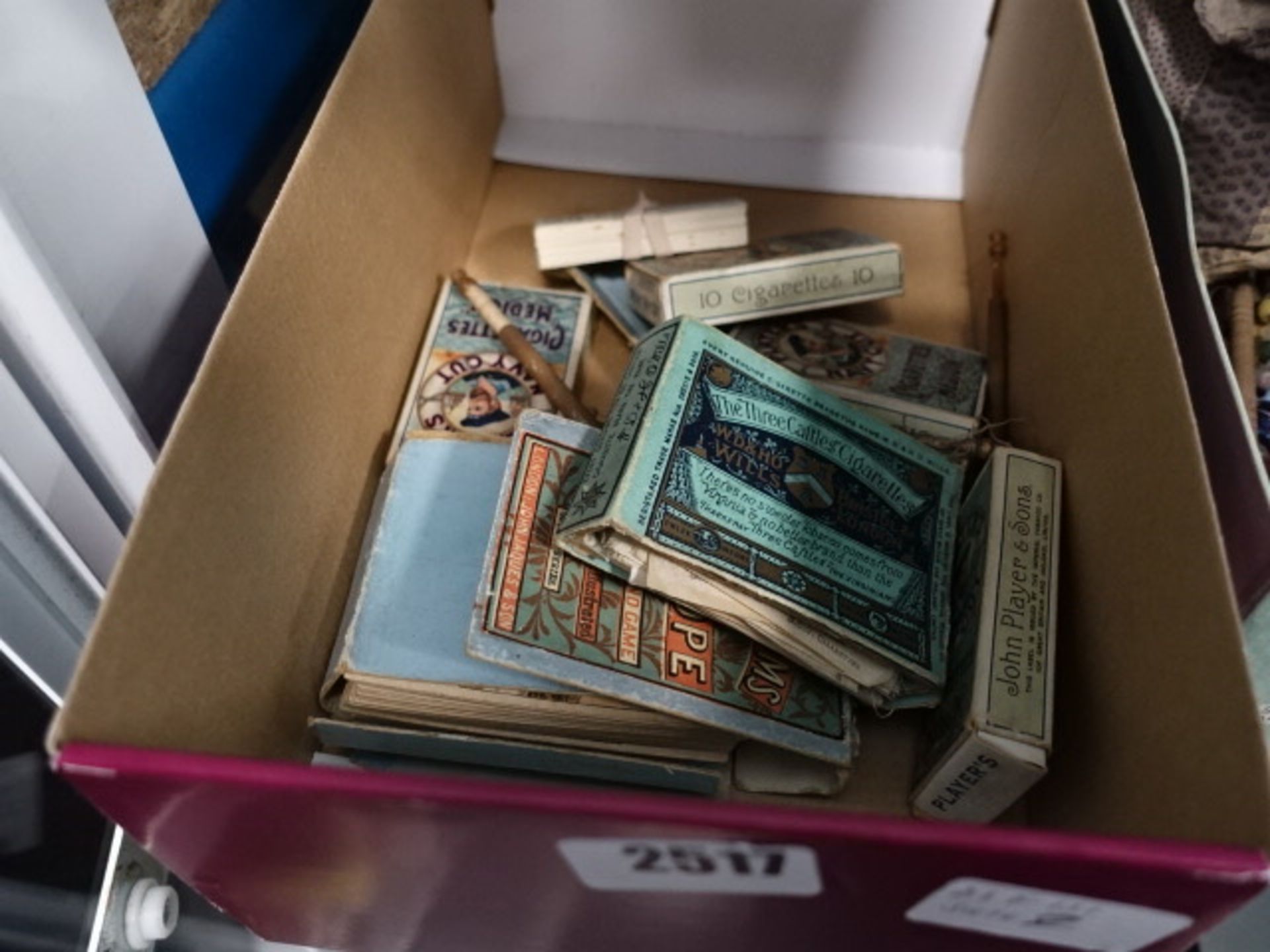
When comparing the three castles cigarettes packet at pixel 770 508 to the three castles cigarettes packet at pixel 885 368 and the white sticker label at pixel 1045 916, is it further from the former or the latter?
the white sticker label at pixel 1045 916

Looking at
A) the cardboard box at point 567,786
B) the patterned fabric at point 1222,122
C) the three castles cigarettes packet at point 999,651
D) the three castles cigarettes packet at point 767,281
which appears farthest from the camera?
the three castles cigarettes packet at point 767,281

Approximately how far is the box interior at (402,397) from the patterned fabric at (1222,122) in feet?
0.27

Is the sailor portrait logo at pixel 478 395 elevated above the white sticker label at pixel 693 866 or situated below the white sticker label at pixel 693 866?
above

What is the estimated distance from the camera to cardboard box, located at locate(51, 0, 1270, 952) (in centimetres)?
47

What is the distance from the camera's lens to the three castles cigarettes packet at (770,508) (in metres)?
0.67

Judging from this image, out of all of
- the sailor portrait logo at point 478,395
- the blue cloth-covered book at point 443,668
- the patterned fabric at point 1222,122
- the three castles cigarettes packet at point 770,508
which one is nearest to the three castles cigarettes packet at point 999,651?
the three castles cigarettes packet at point 770,508

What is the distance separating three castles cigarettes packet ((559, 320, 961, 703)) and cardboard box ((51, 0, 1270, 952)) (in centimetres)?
10

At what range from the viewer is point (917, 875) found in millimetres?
486

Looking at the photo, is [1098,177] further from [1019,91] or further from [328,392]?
[328,392]

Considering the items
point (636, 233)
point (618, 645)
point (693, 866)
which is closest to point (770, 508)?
point (618, 645)

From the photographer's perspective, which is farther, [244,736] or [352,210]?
[352,210]

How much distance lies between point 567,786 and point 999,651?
265mm

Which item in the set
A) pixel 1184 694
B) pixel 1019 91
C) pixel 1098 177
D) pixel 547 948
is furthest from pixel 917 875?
pixel 1019 91

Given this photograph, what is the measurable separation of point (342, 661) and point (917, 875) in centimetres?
36
